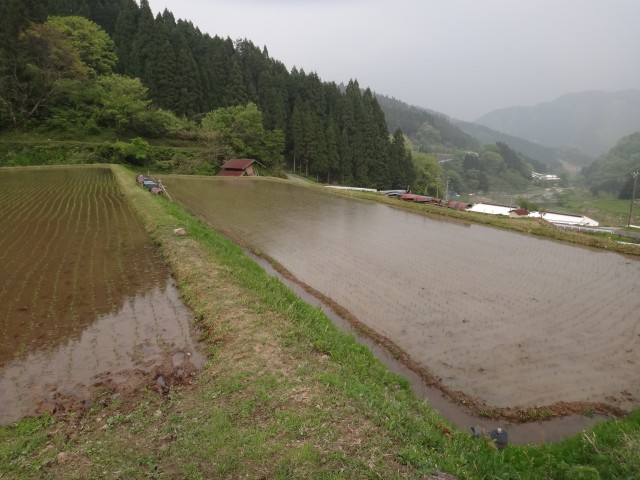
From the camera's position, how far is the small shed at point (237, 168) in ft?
113

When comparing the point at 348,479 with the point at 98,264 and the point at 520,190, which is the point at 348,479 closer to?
the point at 98,264

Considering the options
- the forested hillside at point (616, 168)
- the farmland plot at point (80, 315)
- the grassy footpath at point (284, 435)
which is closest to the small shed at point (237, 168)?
the farmland plot at point (80, 315)

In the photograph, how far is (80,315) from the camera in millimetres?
6781

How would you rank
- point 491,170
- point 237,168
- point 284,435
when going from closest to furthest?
point 284,435 < point 237,168 < point 491,170

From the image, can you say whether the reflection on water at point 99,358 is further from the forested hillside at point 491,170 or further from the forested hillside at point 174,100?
the forested hillside at point 491,170

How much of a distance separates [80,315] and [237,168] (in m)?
29.1

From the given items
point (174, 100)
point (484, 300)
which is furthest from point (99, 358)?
point (174, 100)

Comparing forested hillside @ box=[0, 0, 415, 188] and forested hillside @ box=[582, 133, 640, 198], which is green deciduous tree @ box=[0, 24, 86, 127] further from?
forested hillside @ box=[582, 133, 640, 198]

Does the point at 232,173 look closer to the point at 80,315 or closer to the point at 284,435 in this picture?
the point at 80,315

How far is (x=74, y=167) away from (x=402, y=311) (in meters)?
31.3

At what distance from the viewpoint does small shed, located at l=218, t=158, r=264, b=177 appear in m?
34.4

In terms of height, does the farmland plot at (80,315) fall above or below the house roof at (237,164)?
below

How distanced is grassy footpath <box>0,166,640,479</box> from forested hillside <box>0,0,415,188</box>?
34.5 metres

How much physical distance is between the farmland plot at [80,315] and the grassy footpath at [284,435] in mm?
599
